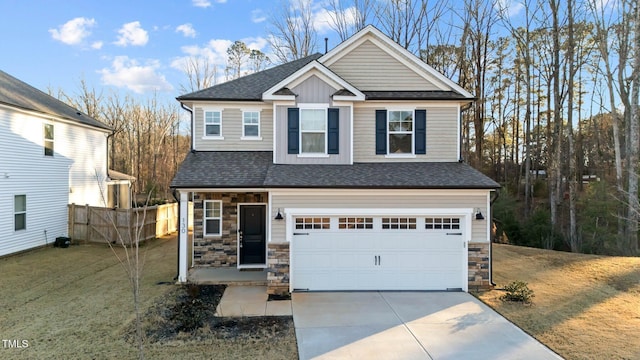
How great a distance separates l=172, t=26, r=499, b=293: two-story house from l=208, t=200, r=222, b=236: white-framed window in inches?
1.3

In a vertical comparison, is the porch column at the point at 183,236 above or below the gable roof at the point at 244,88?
below

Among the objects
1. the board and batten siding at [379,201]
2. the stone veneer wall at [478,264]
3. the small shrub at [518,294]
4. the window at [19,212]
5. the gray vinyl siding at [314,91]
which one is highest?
the gray vinyl siding at [314,91]

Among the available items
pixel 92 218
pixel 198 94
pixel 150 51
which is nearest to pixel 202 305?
pixel 198 94

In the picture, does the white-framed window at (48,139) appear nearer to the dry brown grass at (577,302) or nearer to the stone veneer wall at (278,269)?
the stone veneer wall at (278,269)

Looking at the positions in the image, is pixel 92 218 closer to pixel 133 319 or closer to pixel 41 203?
pixel 41 203

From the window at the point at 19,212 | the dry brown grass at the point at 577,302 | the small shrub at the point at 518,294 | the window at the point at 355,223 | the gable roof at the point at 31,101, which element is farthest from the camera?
the gable roof at the point at 31,101

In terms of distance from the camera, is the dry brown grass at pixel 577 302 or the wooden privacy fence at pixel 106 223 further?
the wooden privacy fence at pixel 106 223

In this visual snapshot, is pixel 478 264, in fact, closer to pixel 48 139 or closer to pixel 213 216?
pixel 213 216

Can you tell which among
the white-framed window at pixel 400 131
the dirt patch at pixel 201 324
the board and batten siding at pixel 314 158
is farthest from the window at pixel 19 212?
the white-framed window at pixel 400 131

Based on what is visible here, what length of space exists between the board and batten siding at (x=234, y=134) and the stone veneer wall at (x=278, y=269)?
3.64 m

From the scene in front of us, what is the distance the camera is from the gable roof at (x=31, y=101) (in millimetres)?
13516

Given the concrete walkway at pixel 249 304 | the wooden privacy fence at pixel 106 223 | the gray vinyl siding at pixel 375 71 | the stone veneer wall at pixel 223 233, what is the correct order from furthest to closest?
the wooden privacy fence at pixel 106 223 < the gray vinyl siding at pixel 375 71 < the stone veneer wall at pixel 223 233 < the concrete walkway at pixel 249 304

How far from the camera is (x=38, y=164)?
47.1 ft

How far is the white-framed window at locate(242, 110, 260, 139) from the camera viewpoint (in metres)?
11.3
